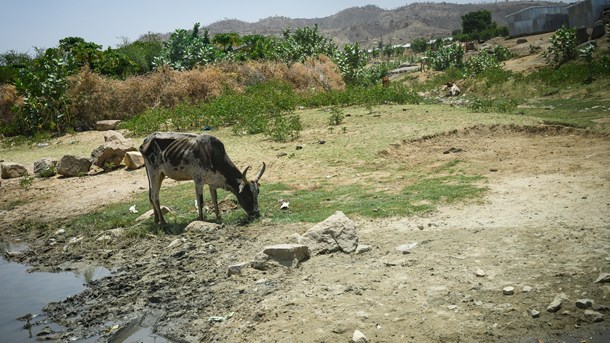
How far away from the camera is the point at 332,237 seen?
759 centimetres

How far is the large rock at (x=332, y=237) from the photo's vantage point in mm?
7508

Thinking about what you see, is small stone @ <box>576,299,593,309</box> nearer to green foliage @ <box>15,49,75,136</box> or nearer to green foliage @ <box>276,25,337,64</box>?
green foliage @ <box>15,49,75,136</box>

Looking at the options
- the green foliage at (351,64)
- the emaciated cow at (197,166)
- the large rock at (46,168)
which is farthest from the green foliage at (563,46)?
the large rock at (46,168)

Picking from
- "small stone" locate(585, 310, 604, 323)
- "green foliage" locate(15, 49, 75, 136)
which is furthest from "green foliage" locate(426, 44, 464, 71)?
"small stone" locate(585, 310, 604, 323)

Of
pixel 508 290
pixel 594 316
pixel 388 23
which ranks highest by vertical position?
pixel 388 23

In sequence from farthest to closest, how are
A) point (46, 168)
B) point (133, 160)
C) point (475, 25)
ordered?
point (475, 25) < point (46, 168) < point (133, 160)

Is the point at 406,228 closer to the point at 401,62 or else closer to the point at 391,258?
the point at 391,258

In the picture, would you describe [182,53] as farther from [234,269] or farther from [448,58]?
[234,269]

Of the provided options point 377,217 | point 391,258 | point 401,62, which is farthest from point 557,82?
point 401,62

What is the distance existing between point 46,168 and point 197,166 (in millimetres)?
8492

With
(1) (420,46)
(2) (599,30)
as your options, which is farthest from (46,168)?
(1) (420,46)

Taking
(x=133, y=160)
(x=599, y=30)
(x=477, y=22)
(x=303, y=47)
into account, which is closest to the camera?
(x=133, y=160)

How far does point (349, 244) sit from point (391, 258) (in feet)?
2.33

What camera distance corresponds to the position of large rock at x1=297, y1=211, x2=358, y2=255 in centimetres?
751
